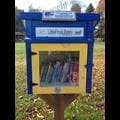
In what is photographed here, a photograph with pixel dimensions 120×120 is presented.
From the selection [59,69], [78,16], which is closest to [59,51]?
[59,69]

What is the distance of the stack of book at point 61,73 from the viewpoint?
1.46m

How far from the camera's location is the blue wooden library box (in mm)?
1425

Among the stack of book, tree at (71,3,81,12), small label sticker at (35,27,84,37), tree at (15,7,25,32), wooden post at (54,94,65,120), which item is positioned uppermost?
tree at (71,3,81,12)

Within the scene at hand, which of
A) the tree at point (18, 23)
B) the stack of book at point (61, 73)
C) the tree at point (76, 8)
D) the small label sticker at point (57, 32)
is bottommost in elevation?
the stack of book at point (61, 73)

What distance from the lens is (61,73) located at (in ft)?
4.79

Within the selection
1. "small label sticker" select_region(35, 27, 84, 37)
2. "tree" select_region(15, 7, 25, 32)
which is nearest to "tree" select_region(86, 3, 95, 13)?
"small label sticker" select_region(35, 27, 84, 37)

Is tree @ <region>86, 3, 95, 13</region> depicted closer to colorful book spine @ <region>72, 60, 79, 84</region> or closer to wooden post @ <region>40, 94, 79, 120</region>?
colorful book spine @ <region>72, 60, 79, 84</region>

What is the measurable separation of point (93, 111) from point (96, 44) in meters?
0.38

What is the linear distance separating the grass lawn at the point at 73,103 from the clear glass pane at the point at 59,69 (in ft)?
0.33

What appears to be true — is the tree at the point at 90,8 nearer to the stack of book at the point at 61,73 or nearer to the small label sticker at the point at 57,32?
the small label sticker at the point at 57,32

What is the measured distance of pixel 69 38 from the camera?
142 cm

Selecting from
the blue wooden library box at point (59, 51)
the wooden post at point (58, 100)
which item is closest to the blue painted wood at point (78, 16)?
the blue wooden library box at point (59, 51)

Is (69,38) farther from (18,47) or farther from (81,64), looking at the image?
(18,47)
